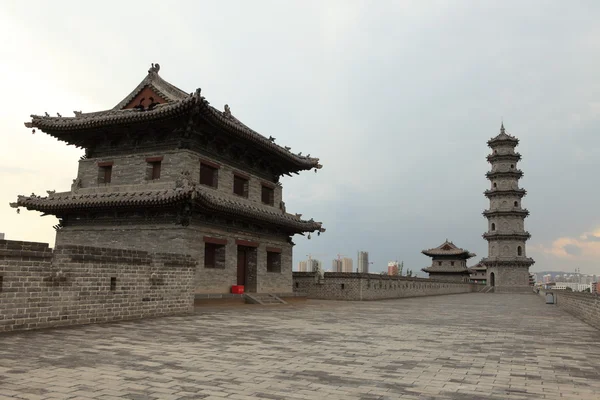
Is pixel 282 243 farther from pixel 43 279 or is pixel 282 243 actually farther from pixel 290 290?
pixel 43 279

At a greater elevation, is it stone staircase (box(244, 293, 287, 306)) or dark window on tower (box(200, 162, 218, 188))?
dark window on tower (box(200, 162, 218, 188))

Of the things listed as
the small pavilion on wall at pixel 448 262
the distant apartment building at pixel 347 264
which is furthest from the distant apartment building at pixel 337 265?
the small pavilion on wall at pixel 448 262

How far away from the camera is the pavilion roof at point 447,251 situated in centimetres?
7106

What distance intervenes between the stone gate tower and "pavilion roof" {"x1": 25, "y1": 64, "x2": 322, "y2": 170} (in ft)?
167

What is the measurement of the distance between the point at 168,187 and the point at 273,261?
871cm

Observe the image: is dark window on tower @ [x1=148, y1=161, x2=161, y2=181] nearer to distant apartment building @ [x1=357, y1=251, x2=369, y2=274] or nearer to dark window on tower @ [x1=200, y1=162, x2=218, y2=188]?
dark window on tower @ [x1=200, y1=162, x2=218, y2=188]

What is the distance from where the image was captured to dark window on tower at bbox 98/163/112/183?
71.9 feet

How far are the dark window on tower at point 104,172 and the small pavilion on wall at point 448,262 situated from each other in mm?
60005

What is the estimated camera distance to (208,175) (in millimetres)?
21609

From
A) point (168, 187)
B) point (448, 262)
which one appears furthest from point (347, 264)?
point (168, 187)

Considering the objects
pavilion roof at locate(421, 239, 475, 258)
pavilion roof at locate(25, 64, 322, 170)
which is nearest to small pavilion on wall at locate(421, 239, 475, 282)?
pavilion roof at locate(421, 239, 475, 258)

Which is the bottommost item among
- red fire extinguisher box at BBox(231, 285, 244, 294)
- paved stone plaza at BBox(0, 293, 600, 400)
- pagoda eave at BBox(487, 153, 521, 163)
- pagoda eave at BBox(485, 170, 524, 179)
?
paved stone plaza at BBox(0, 293, 600, 400)

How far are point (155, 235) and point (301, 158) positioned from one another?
451 inches

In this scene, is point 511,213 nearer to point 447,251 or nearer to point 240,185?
point 447,251
